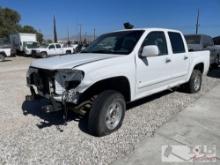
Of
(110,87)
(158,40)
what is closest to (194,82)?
(158,40)

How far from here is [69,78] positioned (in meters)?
3.53

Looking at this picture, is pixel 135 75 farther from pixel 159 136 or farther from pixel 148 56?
pixel 159 136

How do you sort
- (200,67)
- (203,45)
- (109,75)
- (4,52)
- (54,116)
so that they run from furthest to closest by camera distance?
1. (4,52)
2. (203,45)
3. (200,67)
4. (54,116)
5. (109,75)

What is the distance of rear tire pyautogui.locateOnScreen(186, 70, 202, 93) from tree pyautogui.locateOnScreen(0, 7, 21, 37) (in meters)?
45.6

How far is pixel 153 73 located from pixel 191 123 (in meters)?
1.25

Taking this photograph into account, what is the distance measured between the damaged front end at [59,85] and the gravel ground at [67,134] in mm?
637

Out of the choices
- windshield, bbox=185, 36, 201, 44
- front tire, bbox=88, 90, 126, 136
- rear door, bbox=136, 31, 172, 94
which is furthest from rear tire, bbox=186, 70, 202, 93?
windshield, bbox=185, 36, 201, 44

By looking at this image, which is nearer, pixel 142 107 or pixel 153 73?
pixel 153 73

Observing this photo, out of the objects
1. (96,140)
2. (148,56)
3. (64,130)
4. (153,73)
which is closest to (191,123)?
(153,73)

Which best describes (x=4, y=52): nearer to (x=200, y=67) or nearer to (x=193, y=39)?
(x=193, y=39)

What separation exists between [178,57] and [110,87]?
2.30 metres

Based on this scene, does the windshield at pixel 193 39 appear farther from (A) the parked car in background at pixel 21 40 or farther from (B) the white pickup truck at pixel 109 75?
(A) the parked car in background at pixel 21 40

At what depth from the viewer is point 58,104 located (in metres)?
3.71

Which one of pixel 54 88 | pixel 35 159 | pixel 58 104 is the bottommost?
pixel 35 159
